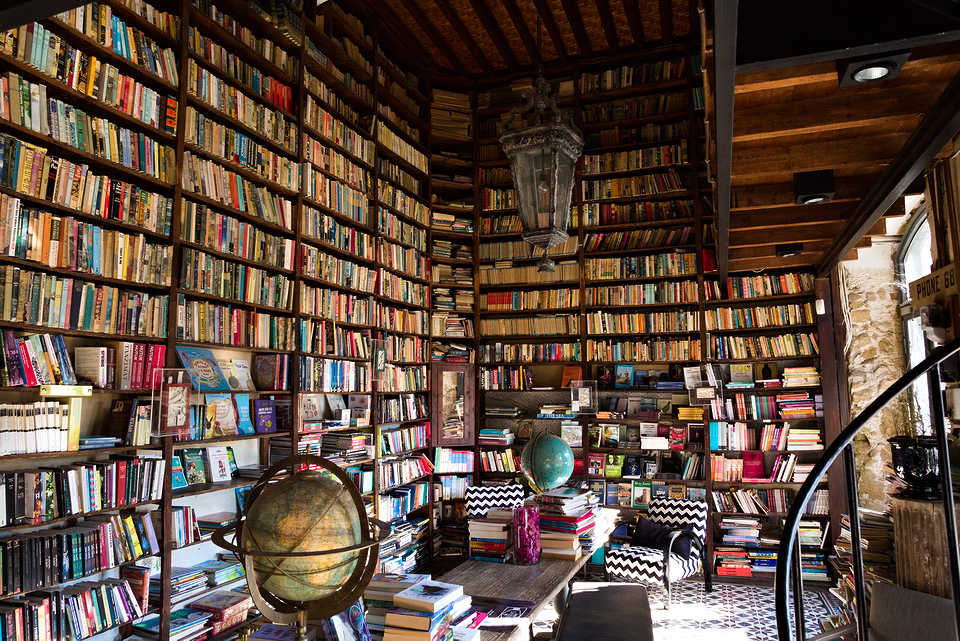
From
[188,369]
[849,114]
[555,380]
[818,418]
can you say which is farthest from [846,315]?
[188,369]

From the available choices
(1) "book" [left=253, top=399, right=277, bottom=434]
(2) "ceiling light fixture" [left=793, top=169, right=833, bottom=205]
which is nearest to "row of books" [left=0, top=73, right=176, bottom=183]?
(1) "book" [left=253, top=399, right=277, bottom=434]

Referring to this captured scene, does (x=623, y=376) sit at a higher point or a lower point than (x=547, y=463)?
higher

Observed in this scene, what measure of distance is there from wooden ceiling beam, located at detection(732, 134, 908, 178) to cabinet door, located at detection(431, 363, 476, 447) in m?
3.74

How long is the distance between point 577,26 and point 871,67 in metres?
4.14

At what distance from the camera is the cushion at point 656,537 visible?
4.98 meters

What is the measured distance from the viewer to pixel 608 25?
582cm

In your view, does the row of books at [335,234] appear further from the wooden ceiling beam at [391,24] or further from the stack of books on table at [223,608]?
the stack of books on table at [223,608]

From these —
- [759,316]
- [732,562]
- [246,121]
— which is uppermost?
[246,121]

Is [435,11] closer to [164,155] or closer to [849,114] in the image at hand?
[164,155]

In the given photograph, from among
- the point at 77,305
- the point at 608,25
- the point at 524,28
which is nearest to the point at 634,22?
the point at 608,25

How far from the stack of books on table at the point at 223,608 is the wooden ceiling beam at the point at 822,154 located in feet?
12.0

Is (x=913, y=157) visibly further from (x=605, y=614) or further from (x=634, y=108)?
(x=634, y=108)

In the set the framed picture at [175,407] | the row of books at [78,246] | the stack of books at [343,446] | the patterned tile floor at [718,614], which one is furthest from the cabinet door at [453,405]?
the row of books at [78,246]

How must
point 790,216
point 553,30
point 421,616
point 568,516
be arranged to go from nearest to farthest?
1. point 421,616
2. point 568,516
3. point 790,216
4. point 553,30
